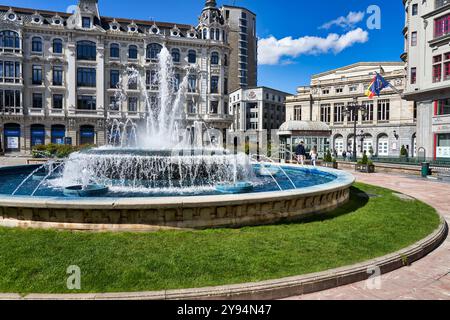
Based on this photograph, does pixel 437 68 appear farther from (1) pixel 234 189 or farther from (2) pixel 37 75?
(2) pixel 37 75

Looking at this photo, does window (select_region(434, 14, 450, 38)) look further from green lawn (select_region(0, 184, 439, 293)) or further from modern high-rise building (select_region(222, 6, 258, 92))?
modern high-rise building (select_region(222, 6, 258, 92))

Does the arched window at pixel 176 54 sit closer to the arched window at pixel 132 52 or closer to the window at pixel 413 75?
the arched window at pixel 132 52

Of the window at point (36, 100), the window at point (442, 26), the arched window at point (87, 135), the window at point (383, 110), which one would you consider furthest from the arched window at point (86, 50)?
the window at point (383, 110)

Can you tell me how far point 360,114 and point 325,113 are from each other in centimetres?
697

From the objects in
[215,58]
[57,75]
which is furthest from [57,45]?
[215,58]

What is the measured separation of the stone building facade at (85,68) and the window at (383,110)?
28.3 metres

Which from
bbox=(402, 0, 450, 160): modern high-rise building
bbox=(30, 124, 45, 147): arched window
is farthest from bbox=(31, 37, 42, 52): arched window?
bbox=(402, 0, 450, 160): modern high-rise building

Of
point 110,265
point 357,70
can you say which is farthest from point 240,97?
point 110,265

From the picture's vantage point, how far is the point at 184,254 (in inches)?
210

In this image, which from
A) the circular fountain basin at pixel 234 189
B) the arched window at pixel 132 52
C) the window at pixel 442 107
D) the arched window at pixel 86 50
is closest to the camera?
the circular fountain basin at pixel 234 189

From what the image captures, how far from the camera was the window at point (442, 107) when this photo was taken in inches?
1160

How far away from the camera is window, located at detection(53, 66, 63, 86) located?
42459 mm

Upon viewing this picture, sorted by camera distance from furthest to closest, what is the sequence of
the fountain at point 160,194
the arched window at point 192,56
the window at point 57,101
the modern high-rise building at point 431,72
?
1. the arched window at point 192,56
2. the window at point 57,101
3. the modern high-rise building at point 431,72
4. the fountain at point 160,194

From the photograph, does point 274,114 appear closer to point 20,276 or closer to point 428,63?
point 428,63
